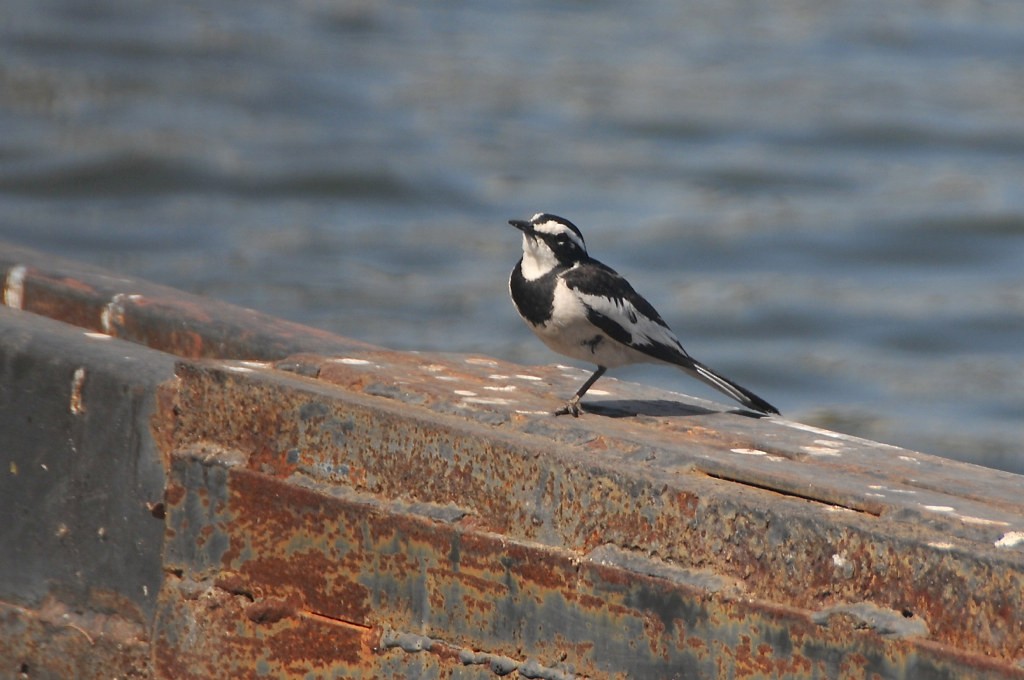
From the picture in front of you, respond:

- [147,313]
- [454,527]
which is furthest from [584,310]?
[147,313]

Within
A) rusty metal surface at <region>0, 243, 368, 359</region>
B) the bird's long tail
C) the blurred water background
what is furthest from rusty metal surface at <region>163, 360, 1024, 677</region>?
the blurred water background

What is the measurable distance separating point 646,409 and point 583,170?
35.5 ft

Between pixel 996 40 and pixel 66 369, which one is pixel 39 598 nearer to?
pixel 66 369

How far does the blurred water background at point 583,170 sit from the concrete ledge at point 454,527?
5943 mm

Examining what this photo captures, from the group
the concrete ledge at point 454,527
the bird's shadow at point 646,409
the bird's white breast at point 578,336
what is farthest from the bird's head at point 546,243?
the bird's shadow at point 646,409

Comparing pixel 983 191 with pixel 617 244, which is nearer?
pixel 617 244

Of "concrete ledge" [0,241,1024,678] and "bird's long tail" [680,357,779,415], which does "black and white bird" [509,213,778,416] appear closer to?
"bird's long tail" [680,357,779,415]

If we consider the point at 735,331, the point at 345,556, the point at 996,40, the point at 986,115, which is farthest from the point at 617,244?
the point at 345,556

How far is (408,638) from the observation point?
3654mm

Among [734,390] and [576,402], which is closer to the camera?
[576,402]

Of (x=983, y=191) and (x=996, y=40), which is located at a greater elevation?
(x=996, y=40)

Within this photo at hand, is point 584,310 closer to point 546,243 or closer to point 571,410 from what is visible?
point 546,243

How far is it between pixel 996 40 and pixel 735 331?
875 cm

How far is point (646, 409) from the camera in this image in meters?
4.32
